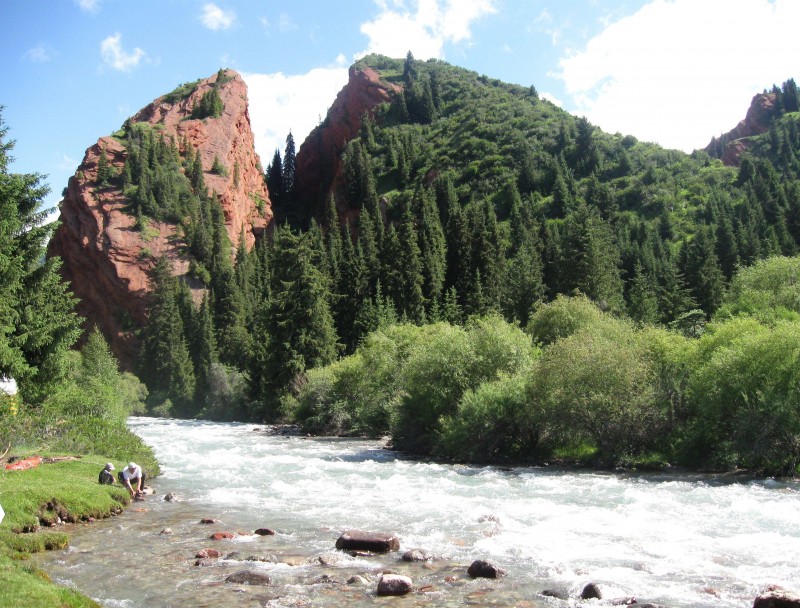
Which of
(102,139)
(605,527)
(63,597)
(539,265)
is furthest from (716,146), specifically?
(63,597)

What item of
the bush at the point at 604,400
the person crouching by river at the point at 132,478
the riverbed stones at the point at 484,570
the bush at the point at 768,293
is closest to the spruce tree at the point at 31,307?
the person crouching by river at the point at 132,478

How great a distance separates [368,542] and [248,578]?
369 cm

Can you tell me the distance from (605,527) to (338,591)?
924 centimetres

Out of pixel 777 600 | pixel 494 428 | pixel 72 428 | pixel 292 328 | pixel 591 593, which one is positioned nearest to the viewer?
pixel 777 600

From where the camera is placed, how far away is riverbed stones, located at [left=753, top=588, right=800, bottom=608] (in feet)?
37.5

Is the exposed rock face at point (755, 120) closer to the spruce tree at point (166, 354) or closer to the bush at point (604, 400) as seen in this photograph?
the spruce tree at point (166, 354)

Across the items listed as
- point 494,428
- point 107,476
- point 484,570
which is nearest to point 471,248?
point 494,428

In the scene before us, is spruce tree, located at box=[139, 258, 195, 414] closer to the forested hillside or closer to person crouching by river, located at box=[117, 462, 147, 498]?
the forested hillside

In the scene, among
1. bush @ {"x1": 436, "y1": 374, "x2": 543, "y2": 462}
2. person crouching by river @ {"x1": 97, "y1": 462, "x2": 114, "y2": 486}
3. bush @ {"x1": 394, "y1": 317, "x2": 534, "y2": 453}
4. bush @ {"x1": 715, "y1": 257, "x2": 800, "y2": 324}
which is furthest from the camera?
bush @ {"x1": 715, "y1": 257, "x2": 800, "y2": 324}

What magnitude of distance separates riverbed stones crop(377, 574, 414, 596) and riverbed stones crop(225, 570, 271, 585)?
2574 mm

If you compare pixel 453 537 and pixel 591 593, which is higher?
pixel 591 593

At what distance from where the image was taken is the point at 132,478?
2461 centimetres

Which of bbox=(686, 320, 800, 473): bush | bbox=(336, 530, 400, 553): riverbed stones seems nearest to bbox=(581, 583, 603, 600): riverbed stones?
bbox=(336, 530, 400, 553): riverbed stones

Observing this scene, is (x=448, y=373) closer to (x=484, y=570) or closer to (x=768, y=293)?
(x=768, y=293)
